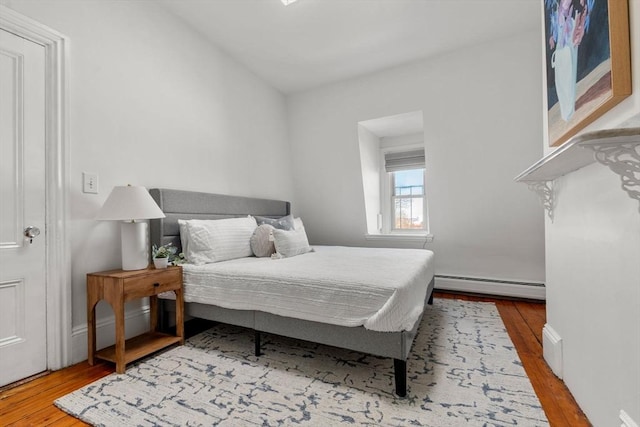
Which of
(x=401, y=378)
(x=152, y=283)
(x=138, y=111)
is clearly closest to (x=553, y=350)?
(x=401, y=378)

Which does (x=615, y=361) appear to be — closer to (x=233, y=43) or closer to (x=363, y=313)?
(x=363, y=313)

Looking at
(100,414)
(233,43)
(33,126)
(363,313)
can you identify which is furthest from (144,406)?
(233,43)

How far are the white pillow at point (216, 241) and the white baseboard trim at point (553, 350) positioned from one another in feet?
7.43

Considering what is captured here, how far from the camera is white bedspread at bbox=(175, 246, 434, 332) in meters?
1.53

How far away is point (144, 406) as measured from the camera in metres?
Answer: 1.42

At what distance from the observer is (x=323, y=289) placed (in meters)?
1.69

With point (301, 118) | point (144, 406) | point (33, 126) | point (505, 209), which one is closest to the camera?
point (144, 406)

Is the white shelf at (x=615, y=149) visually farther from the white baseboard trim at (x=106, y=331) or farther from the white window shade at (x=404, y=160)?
the white window shade at (x=404, y=160)

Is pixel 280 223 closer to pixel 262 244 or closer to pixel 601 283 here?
pixel 262 244

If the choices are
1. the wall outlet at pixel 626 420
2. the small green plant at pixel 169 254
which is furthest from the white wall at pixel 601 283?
the small green plant at pixel 169 254

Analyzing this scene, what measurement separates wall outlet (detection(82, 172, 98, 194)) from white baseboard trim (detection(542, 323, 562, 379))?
301cm

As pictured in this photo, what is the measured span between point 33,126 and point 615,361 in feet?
9.93

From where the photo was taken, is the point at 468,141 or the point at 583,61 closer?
the point at 583,61

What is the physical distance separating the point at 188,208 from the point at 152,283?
2.65ft
